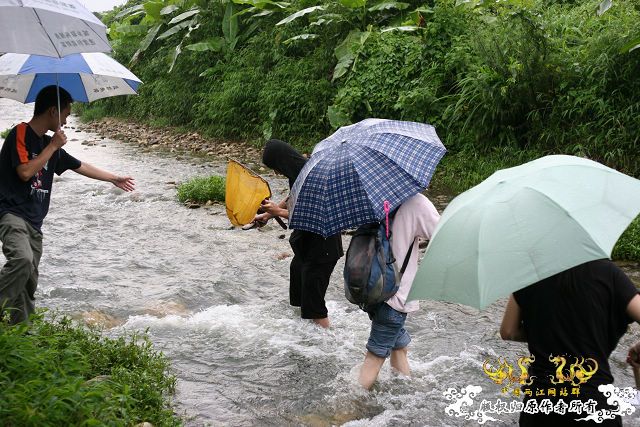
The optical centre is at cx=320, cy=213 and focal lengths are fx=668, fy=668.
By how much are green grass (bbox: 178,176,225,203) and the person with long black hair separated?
5.03 m

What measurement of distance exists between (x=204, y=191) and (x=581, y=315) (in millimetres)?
8451

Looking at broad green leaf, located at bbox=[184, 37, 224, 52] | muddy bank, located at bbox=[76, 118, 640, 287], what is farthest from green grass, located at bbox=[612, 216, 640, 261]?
broad green leaf, located at bbox=[184, 37, 224, 52]

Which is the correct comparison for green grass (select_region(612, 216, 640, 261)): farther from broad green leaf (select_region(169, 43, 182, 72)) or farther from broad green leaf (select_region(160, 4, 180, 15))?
broad green leaf (select_region(160, 4, 180, 15))

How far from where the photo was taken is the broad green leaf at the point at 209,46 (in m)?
16.8

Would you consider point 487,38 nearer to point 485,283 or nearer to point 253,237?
point 253,237

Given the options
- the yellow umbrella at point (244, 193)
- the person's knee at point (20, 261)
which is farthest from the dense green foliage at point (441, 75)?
the person's knee at point (20, 261)

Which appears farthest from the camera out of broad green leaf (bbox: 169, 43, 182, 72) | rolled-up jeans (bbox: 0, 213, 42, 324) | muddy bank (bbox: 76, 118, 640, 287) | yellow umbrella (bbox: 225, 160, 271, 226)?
broad green leaf (bbox: 169, 43, 182, 72)

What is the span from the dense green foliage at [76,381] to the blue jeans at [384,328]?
125 centimetres

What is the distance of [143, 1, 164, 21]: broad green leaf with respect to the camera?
19188 millimetres

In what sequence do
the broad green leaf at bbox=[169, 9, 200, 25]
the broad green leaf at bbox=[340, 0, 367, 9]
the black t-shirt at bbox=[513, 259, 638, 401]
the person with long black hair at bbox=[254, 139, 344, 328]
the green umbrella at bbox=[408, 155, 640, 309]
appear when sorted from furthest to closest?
the broad green leaf at bbox=[169, 9, 200, 25] → the broad green leaf at bbox=[340, 0, 367, 9] → the person with long black hair at bbox=[254, 139, 344, 328] → the black t-shirt at bbox=[513, 259, 638, 401] → the green umbrella at bbox=[408, 155, 640, 309]

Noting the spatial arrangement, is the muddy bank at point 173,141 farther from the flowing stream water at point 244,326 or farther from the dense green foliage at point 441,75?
the flowing stream water at point 244,326

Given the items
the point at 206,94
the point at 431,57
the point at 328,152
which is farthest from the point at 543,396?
the point at 206,94

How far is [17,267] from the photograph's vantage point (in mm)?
Result: 4438

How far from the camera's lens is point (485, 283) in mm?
2404
